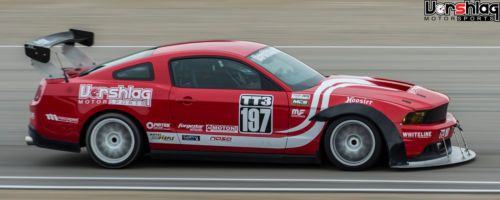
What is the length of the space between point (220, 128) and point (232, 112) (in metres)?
0.21

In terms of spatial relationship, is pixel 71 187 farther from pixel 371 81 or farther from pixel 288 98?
pixel 371 81

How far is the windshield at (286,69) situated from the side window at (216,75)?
0.17m

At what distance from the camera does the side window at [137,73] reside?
32.5 ft

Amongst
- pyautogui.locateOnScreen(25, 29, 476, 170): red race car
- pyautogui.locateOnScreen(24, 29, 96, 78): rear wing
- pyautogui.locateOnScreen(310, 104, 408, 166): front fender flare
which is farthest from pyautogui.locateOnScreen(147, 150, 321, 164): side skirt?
pyautogui.locateOnScreen(24, 29, 96, 78): rear wing

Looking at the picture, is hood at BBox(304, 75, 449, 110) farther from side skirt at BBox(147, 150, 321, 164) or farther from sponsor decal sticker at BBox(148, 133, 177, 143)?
sponsor decal sticker at BBox(148, 133, 177, 143)

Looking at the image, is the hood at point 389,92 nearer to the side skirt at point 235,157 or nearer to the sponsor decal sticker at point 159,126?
the side skirt at point 235,157

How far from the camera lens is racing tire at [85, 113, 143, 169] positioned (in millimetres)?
9828

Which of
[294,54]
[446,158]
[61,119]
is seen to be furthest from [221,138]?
[294,54]

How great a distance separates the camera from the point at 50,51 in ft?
33.5

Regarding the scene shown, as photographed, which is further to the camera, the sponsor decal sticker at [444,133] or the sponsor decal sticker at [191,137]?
the sponsor decal sticker at [191,137]

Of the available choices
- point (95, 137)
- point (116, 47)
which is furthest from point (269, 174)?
point (116, 47)

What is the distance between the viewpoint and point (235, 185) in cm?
904

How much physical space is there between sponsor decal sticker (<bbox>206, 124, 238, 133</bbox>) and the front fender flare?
0.78 metres

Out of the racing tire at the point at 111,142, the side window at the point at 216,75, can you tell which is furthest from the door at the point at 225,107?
the racing tire at the point at 111,142
